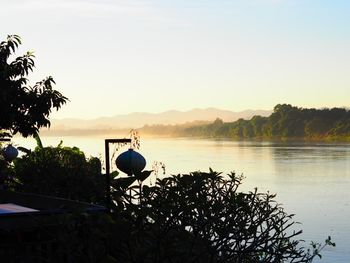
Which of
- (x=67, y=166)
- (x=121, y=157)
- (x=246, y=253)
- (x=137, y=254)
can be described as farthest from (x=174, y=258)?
(x=67, y=166)

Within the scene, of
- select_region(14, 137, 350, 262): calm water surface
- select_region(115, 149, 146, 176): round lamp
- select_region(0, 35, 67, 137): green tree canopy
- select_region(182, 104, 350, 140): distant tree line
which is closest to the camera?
select_region(115, 149, 146, 176): round lamp

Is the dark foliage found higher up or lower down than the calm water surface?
higher up

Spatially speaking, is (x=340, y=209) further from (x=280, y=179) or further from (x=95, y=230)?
(x=95, y=230)

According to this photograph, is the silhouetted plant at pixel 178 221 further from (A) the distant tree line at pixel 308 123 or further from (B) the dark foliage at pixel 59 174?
(A) the distant tree line at pixel 308 123

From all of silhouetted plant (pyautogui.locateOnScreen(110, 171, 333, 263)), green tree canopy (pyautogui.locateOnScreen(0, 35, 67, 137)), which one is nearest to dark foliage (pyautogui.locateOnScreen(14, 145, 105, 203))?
green tree canopy (pyautogui.locateOnScreen(0, 35, 67, 137))

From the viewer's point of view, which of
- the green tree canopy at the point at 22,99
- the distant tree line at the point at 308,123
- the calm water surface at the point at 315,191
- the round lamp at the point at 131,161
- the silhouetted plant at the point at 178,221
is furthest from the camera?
the distant tree line at the point at 308,123

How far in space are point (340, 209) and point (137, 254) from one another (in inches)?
1725

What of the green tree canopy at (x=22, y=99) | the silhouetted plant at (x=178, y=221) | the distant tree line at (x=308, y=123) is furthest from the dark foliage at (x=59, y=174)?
the distant tree line at (x=308, y=123)

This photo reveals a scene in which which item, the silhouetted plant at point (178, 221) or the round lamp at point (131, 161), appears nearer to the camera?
the silhouetted plant at point (178, 221)

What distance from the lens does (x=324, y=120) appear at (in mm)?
174000

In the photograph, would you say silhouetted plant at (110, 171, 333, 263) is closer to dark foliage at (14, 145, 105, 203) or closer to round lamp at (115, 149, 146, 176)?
round lamp at (115, 149, 146, 176)

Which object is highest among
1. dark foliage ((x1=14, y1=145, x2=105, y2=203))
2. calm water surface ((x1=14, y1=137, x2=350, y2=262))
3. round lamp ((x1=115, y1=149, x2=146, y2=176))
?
round lamp ((x1=115, y1=149, x2=146, y2=176))

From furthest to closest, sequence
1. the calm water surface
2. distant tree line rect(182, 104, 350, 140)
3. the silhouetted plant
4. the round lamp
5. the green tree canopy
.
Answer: distant tree line rect(182, 104, 350, 140) < the calm water surface < the green tree canopy < the round lamp < the silhouetted plant

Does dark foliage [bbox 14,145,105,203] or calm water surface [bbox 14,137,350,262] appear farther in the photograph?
calm water surface [bbox 14,137,350,262]
